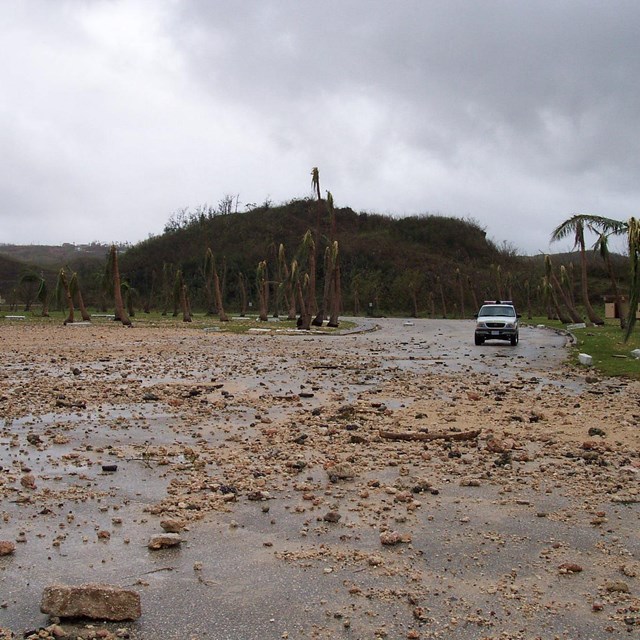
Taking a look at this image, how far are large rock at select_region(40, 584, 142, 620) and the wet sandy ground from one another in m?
0.08

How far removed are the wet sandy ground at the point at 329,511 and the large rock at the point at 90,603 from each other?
0.25 feet

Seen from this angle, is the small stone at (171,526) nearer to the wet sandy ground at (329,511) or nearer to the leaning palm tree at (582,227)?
the wet sandy ground at (329,511)

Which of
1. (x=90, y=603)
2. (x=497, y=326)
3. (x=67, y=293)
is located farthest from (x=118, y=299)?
(x=90, y=603)

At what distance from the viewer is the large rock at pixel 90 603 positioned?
4371 millimetres

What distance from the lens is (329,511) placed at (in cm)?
652

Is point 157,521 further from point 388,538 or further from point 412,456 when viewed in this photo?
point 412,456

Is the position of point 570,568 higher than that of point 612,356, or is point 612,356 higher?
point 612,356

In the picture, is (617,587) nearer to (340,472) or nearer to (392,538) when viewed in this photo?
(392,538)

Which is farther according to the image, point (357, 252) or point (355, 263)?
point (357, 252)

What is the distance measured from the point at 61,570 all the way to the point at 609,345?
23955mm

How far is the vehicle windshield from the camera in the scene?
31903mm

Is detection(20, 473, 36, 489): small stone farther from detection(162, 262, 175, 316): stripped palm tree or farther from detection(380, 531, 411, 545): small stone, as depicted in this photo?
detection(162, 262, 175, 316): stripped palm tree

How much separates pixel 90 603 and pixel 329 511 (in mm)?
2538

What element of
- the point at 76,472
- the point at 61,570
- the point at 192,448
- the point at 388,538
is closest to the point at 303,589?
the point at 388,538
